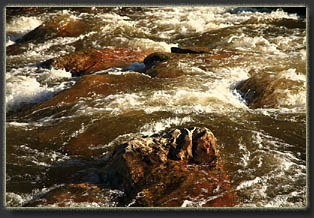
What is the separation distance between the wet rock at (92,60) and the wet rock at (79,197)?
4752 millimetres

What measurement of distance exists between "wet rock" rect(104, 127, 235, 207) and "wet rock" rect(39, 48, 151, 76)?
458 centimetres

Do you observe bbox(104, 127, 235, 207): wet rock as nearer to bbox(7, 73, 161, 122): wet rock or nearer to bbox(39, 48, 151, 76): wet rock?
bbox(7, 73, 161, 122): wet rock

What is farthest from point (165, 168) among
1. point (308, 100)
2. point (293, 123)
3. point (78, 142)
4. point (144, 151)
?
point (293, 123)

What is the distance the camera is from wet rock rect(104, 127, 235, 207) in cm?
437

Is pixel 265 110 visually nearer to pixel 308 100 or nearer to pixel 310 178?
pixel 308 100

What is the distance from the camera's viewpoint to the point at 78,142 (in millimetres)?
5652

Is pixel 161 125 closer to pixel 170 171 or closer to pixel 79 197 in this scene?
pixel 170 171

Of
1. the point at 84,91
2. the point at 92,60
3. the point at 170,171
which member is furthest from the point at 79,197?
the point at 92,60

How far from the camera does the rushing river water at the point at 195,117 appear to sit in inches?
189

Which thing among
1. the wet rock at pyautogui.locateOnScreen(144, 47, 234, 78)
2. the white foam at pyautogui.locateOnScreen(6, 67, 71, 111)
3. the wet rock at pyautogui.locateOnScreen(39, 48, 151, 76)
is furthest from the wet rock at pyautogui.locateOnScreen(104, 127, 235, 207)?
the wet rock at pyautogui.locateOnScreen(39, 48, 151, 76)

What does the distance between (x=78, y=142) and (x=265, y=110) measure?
117 inches

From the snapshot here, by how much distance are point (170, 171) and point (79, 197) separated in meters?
1.03

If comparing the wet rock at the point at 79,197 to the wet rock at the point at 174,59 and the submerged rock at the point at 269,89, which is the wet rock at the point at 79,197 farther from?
the wet rock at the point at 174,59

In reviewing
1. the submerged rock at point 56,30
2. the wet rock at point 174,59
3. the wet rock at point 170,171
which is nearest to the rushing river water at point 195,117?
the wet rock at point 174,59
